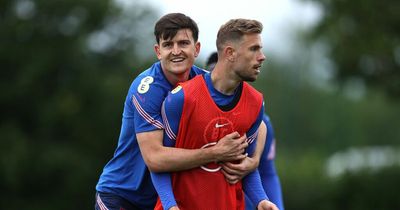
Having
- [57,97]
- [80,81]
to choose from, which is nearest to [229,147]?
[57,97]

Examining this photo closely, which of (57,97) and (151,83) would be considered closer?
(151,83)

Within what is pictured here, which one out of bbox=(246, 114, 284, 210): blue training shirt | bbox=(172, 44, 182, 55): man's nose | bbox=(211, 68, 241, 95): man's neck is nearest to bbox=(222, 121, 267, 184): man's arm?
bbox=(211, 68, 241, 95): man's neck

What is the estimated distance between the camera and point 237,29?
7.26 m

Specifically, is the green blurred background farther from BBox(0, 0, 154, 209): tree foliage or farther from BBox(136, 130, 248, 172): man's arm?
BBox(136, 130, 248, 172): man's arm

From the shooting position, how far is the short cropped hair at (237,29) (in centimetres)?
726

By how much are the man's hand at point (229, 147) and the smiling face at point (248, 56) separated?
17.3 inches

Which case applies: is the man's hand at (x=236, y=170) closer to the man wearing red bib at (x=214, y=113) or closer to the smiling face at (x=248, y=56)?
the man wearing red bib at (x=214, y=113)

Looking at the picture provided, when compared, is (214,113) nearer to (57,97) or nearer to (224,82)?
(224,82)

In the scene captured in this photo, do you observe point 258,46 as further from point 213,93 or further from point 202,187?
point 202,187

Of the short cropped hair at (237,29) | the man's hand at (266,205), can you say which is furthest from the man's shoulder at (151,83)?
the man's hand at (266,205)

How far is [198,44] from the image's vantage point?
781 centimetres

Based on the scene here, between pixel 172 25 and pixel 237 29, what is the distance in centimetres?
55

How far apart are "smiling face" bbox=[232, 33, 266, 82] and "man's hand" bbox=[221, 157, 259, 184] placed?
0.65 meters

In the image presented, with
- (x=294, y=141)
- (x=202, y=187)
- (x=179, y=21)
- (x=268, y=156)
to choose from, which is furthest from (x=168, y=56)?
(x=294, y=141)
